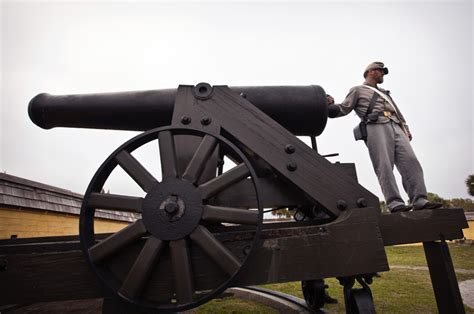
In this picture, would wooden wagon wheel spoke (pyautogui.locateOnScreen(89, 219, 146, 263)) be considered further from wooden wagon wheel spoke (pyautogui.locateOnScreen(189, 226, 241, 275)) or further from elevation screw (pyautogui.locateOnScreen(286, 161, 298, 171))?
elevation screw (pyautogui.locateOnScreen(286, 161, 298, 171))

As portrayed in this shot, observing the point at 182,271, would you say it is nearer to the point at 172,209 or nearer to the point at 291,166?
the point at 172,209

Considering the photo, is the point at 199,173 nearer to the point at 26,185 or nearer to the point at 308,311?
the point at 308,311

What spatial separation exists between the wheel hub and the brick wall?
5511 mm

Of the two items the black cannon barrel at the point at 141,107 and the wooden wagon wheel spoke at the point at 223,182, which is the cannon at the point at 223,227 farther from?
the black cannon barrel at the point at 141,107

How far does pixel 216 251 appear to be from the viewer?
5.85 ft

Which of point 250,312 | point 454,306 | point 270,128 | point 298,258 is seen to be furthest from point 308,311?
point 270,128

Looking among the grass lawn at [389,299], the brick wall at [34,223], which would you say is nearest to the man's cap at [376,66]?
the grass lawn at [389,299]

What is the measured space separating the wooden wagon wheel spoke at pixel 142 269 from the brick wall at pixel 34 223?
5.40m

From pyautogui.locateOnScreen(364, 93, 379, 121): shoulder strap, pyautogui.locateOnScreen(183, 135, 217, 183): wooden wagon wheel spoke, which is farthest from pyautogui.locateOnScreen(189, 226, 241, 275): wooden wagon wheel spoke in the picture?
pyautogui.locateOnScreen(364, 93, 379, 121): shoulder strap

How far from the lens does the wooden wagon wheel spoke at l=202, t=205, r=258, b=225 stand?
5.98 feet

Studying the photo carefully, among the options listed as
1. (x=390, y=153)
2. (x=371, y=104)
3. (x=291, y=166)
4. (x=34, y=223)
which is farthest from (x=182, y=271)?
(x=34, y=223)

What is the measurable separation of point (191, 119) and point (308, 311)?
3.13 meters

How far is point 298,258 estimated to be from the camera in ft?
6.40

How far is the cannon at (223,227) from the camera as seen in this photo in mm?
1818
